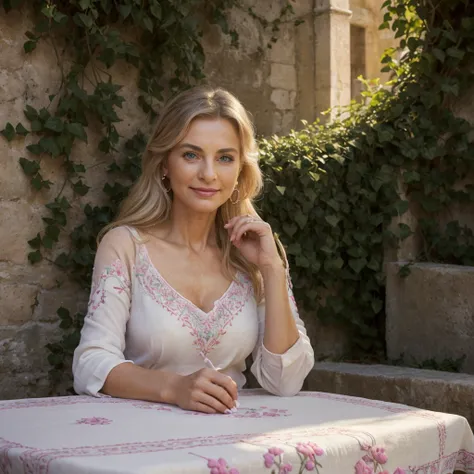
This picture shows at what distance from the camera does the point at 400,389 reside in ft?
12.8

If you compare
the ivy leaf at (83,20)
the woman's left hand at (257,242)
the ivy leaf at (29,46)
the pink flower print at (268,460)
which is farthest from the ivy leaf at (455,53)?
the pink flower print at (268,460)

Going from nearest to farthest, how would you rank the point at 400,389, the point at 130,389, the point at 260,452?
the point at 260,452 < the point at 130,389 < the point at 400,389

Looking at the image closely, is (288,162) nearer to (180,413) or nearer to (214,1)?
(214,1)

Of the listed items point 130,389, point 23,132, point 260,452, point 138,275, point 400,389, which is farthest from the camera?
point 400,389

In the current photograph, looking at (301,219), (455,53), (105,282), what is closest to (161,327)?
(105,282)

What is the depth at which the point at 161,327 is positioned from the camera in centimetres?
263

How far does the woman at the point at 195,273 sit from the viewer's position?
2623 millimetres

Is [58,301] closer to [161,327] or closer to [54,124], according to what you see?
[54,124]

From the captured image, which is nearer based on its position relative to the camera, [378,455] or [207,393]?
[378,455]

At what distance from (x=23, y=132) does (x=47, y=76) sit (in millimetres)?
306

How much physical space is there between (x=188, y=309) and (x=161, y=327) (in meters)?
0.11

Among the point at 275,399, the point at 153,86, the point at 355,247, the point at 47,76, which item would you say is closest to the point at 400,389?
the point at 355,247

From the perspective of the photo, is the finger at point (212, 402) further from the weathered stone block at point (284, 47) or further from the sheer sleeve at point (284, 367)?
the weathered stone block at point (284, 47)

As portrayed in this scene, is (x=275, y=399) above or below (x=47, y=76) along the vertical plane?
below
